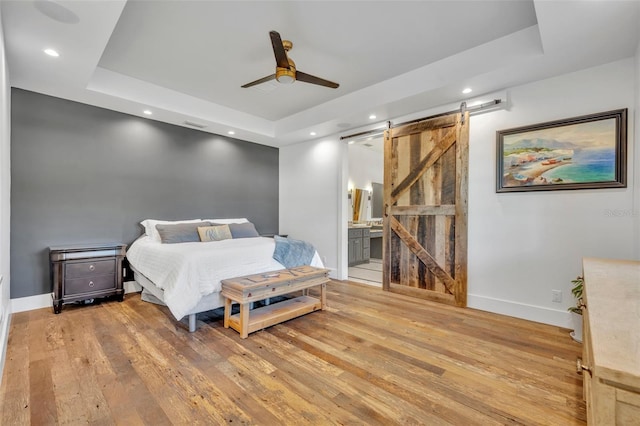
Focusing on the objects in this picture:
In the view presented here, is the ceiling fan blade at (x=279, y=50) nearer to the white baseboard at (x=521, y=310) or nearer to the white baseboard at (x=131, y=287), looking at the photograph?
the white baseboard at (x=521, y=310)

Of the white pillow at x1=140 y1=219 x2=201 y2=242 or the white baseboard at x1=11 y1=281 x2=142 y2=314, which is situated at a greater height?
the white pillow at x1=140 y1=219 x2=201 y2=242

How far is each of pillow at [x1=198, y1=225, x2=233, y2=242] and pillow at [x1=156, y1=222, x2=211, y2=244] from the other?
0.08 metres

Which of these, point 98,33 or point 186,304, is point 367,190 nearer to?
point 186,304

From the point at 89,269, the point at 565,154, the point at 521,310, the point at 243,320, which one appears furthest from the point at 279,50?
the point at 521,310

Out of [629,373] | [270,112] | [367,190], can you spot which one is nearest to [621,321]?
[629,373]

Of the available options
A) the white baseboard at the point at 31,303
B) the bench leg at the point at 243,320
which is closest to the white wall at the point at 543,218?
the bench leg at the point at 243,320

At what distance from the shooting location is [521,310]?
324cm

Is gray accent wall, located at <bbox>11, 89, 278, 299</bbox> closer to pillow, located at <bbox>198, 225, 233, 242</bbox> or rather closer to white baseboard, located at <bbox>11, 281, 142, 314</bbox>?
white baseboard, located at <bbox>11, 281, 142, 314</bbox>

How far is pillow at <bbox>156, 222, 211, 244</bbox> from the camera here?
3.88m

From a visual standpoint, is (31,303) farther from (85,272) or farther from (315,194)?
(315,194)

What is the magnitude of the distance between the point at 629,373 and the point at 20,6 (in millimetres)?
3572

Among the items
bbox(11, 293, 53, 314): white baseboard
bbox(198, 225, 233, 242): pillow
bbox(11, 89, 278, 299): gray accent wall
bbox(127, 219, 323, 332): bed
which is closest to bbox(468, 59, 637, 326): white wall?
bbox(127, 219, 323, 332): bed

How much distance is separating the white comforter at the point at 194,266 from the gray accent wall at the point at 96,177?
0.89 metres

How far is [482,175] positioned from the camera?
353cm
